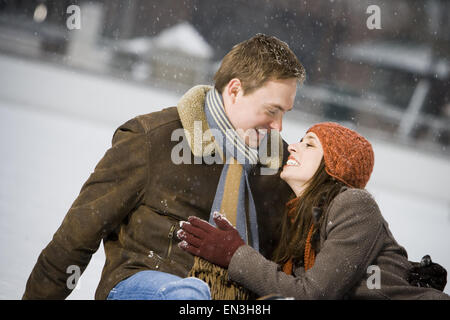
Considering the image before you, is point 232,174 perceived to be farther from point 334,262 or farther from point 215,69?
point 215,69

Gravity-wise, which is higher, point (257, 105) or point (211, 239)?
point (257, 105)

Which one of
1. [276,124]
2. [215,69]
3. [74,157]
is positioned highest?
[276,124]

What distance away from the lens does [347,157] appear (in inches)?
62.1

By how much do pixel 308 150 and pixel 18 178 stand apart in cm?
270

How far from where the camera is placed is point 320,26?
303 inches

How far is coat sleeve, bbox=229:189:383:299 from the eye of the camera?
1.41 meters

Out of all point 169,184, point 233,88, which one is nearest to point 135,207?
point 169,184

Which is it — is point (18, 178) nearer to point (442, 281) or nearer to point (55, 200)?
point (55, 200)

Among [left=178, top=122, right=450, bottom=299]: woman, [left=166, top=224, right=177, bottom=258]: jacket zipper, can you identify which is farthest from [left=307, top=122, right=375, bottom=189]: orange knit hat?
[left=166, top=224, right=177, bottom=258]: jacket zipper

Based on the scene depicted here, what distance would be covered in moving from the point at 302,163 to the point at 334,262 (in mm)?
346

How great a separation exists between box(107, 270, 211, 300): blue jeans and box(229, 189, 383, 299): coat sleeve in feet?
0.43

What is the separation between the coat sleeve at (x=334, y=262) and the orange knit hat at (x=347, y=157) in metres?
0.12

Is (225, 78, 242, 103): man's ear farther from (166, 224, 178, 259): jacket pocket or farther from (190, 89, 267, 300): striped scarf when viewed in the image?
(166, 224, 178, 259): jacket pocket
